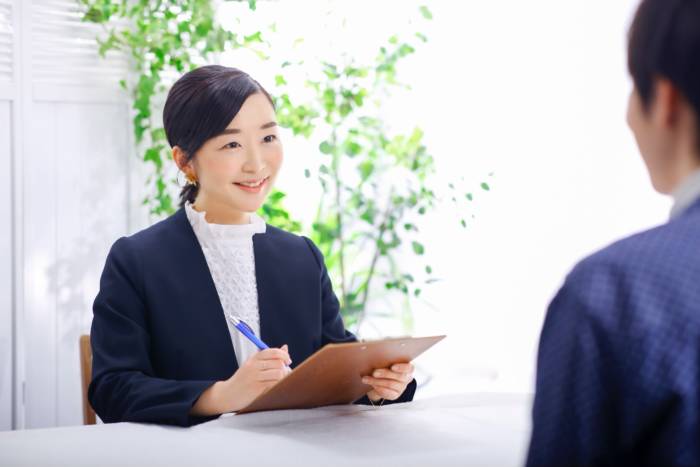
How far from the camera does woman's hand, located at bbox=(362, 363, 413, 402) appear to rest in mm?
1455

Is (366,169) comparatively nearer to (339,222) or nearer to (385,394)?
(339,222)

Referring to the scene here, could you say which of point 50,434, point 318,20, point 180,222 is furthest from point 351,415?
point 318,20

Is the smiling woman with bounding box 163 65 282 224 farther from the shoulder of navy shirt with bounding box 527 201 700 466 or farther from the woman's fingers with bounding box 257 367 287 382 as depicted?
the shoulder of navy shirt with bounding box 527 201 700 466

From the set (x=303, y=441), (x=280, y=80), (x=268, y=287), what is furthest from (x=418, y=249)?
(x=303, y=441)

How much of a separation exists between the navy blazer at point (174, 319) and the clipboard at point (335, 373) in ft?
0.55

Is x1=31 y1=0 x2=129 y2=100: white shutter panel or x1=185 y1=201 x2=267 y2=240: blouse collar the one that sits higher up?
x1=31 y1=0 x2=129 y2=100: white shutter panel

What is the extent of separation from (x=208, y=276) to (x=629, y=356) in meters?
1.13

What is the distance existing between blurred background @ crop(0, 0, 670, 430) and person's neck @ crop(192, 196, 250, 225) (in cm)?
96

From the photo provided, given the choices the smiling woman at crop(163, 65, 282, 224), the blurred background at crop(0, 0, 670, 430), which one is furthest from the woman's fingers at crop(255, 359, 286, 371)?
the blurred background at crop(0, 0, 670, 430)

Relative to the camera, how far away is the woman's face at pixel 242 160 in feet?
5.59

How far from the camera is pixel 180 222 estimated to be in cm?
177

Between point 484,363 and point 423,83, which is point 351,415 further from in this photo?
point 423,83

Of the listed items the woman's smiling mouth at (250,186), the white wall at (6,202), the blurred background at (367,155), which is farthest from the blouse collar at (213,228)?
the white wall at (6,202)

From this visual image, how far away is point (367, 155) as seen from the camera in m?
3.23
